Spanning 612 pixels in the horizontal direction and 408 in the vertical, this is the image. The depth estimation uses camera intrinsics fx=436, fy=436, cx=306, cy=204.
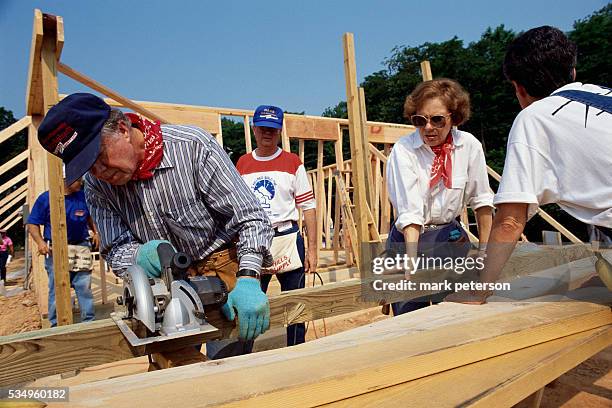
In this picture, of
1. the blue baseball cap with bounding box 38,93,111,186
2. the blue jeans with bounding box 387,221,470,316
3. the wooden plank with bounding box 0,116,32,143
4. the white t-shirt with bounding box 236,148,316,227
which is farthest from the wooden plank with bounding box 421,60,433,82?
the wooden plank with bounding box 0,116,32,143

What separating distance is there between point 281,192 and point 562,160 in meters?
1.95

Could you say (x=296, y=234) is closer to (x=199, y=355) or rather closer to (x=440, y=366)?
(x=199, y=355)

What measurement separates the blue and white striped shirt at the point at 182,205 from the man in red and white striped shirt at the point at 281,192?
121 centimetres

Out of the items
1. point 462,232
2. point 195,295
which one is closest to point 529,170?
point 462,232

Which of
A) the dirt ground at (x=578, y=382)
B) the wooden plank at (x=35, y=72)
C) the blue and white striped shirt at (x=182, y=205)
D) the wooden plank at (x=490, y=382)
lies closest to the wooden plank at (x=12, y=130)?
the wooden plank at (x=35, y=72)

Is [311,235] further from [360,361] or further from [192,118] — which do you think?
[192,118]

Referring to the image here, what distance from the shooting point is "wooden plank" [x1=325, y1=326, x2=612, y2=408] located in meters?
0.93

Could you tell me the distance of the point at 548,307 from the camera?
4.98ft

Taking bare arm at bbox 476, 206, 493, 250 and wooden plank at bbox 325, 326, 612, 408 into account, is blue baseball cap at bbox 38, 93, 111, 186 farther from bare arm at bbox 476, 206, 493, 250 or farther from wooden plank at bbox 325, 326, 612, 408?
bare arm at bbox 476, 206, 493, 250

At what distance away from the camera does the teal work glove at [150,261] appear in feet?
4.34

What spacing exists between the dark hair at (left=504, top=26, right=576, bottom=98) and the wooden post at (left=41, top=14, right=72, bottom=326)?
8.22 ft

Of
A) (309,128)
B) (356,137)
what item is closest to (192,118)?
Answer: (309,128)

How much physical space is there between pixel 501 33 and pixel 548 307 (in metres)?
27.9

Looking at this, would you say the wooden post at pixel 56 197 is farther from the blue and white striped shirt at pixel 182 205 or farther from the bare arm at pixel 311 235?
the bare arm at pixel 311 235
